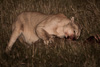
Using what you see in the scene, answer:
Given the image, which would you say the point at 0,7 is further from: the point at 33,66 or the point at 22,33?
the point at 33,66

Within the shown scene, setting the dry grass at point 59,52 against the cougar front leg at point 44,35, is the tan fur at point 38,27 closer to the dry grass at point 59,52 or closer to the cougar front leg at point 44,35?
the cougar front leg at point 44,35

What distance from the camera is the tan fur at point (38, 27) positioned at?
4.69 meters

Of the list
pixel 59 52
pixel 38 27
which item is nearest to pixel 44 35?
pixel 38 27

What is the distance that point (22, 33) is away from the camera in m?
5.34

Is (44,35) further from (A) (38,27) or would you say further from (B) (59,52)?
(B) (59,52)

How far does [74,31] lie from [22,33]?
1346 mm

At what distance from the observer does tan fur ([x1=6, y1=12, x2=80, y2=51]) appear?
15.4ft

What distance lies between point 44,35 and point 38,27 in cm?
22

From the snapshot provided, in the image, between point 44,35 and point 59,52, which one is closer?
point 59,52

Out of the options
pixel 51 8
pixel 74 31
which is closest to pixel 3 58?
pixel 74 31

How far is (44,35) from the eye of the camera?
4746mm

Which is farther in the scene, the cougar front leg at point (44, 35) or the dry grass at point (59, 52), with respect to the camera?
the cougar front leg at point (44, 35)

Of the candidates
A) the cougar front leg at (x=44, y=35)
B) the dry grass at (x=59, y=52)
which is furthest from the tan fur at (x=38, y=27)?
the dry grass at (x=59, y=52)

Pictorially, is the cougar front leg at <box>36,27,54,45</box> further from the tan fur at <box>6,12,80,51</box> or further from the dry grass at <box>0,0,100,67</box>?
the dry grass at <box>0,0,100,67</box>
